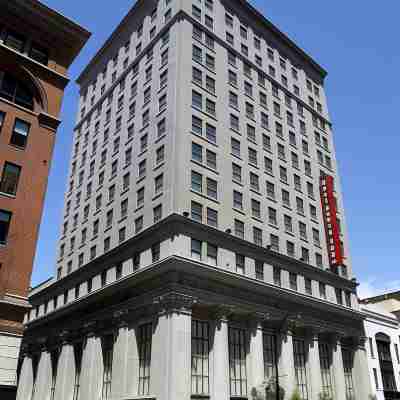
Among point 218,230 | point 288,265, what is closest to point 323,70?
point 288,265

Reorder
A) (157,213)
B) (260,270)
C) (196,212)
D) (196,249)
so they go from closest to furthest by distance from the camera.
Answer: (196,249), (196,212), (157,213), (260,270)

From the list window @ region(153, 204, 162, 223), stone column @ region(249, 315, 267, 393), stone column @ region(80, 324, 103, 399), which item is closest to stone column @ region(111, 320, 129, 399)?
stone column @ region(80, 324, 103, 399)

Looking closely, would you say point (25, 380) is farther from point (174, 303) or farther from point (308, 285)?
point (308, 285)

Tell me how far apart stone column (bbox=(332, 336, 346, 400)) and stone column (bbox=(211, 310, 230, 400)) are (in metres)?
16.5

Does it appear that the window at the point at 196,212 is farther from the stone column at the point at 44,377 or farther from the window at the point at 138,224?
the stone column at the point at 44,377

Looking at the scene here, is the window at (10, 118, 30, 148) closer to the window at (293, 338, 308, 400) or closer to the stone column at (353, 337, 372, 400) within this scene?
the window at (293, 338, 308, 400)

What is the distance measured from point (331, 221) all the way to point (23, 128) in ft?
129

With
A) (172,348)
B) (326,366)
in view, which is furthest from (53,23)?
(326,366)

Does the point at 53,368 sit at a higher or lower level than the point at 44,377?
higher

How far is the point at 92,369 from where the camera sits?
41.8 meters

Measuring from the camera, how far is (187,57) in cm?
4700

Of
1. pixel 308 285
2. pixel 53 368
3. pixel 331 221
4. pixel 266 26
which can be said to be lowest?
pixel 53 368

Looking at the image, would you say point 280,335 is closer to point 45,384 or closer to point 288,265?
point 288,265

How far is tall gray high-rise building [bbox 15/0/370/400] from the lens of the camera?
3731 centimetres
